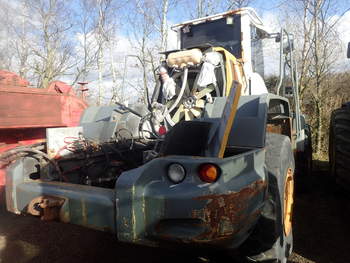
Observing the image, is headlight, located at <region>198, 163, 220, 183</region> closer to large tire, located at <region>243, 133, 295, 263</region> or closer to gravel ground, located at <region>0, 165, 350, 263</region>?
large tire, located at <region>243, 133, 295, 263</region>

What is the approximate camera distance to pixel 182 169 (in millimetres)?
2039

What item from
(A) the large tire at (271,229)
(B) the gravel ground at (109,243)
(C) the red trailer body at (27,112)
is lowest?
(B) the gravel ground at (109,243)

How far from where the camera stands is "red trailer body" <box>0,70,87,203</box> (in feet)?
13.1

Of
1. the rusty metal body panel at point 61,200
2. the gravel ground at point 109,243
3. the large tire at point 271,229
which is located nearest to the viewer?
the rusty metal body panel at point 61,200

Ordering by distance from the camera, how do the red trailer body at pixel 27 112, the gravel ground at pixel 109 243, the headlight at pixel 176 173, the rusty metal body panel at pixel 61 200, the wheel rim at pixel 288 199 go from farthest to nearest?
the red trailer body at pixel 27 112 → the gravel ground at pixel 109 243 → the wheel rim at pixel 288 199 → the rusty metal body panel at pixel 61 200 → the headlight at pixel 176 173

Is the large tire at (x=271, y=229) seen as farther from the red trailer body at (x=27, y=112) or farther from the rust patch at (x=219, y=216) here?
the red trailer body at (x=27, y=112)

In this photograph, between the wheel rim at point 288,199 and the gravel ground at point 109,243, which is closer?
the wheel rim at point 288,199

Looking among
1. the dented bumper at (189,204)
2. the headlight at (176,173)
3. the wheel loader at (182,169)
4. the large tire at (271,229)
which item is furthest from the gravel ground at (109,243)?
the headlight at (176,173)

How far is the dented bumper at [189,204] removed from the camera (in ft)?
6.25

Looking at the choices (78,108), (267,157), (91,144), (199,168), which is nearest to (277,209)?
(267,157)

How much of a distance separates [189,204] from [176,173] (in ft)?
0.75

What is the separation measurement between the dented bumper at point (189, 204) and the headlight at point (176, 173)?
0.09 feet

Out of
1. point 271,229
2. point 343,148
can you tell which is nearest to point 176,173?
point 271,229

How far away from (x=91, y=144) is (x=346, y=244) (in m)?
2.89
